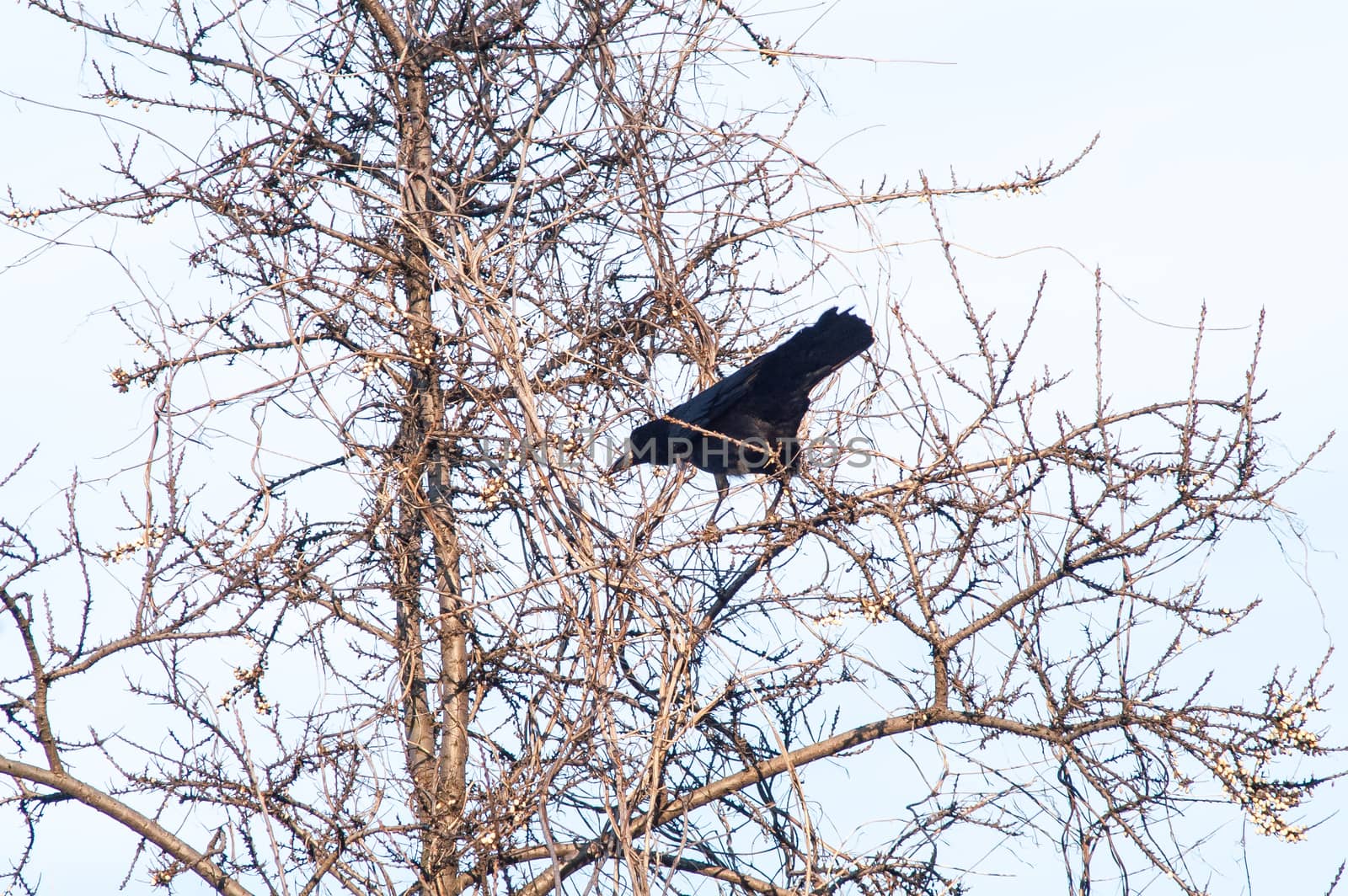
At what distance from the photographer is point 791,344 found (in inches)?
184

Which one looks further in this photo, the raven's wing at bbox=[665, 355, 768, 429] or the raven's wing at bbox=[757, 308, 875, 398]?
the raven's wing at bbox=[665, 355, 768, 429]

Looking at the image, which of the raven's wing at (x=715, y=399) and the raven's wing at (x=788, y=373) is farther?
the raven's wing at (x=715, y=399)

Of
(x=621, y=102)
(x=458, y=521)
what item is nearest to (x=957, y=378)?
(x=621, y=102)

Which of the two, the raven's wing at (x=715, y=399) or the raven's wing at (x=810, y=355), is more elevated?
the raven's wing at (x=715, y=399)

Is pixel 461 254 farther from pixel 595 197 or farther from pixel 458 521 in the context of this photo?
pixel 458 521

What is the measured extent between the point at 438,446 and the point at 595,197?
134cm

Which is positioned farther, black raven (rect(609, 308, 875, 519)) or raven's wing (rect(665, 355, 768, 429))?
raven's wing (rect(665, 355, 768, 429))

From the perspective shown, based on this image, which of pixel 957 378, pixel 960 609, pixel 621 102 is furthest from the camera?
pixel 621 102

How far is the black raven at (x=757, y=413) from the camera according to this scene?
4.59 meters

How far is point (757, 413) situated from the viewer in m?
5.00

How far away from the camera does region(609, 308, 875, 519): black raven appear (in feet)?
15.0

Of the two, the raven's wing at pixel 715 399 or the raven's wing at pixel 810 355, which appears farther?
the raven's wing at pixel 715 399

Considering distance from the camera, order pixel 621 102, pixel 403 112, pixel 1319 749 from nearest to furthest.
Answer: pixel 1319 749 < pixel 621 102 < pixel 403 112

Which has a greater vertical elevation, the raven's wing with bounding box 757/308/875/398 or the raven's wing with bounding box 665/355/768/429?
the raven's wing with bounding box 665/355/768/429
